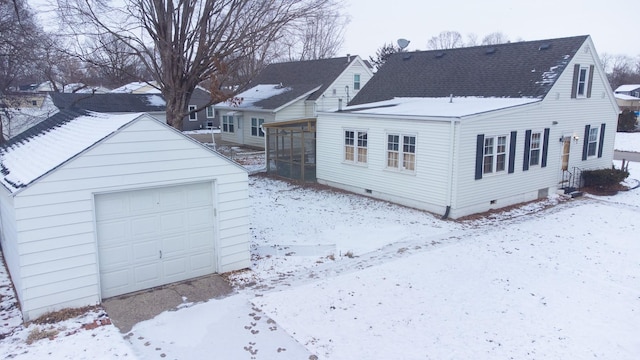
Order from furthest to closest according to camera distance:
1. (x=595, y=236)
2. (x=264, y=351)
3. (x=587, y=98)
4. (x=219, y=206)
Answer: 1. (x=587, y=98)
2. (x=595, y=236)
3. (x=219, y=206)
4. (x=264, y=351)

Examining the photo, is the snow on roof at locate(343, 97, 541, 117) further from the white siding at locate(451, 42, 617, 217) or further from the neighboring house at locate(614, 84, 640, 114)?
the neighboring house at locate(614, 84, 640, 114)

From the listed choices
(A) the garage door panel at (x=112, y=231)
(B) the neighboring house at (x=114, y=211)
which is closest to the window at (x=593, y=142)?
(B) the neighboring house at (x=114, y=211)

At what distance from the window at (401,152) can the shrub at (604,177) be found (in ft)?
27.8

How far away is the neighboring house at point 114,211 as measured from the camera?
7566 mm

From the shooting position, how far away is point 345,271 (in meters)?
10.1

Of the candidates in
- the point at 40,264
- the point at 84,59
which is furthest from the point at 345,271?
the point at 84,59

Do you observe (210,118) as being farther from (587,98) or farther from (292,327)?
(292,327)

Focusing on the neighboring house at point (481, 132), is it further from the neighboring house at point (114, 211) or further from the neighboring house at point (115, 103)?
the neighboring house at point (115, 103)

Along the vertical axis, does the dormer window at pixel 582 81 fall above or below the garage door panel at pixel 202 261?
above

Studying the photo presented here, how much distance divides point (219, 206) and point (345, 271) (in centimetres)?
313

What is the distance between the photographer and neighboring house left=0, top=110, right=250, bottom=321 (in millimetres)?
7566

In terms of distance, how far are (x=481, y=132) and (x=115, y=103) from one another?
30352mm

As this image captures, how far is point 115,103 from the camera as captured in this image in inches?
1411

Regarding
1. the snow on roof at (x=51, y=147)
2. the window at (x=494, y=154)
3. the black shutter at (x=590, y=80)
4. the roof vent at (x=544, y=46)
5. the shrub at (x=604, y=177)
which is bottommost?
the shrub at (x=604, y=177)
